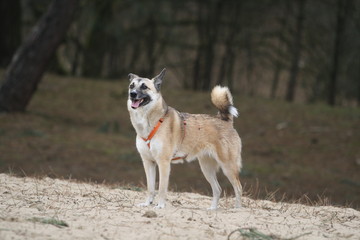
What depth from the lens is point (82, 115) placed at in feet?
65.4

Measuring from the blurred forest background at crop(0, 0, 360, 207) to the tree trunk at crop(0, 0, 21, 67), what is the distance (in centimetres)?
4

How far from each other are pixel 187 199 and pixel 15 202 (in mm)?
2849

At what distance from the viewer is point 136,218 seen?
6344 millimetres

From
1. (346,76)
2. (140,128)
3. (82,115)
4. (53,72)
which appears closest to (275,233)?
(140,128)

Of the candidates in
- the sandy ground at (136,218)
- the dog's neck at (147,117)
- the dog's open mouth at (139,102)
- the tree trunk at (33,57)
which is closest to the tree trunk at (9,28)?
the tree trunk at (33,57)

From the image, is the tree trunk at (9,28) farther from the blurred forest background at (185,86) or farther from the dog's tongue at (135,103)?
the dog's tongue at (135,103)

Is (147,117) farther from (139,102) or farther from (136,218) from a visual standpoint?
(136,218)

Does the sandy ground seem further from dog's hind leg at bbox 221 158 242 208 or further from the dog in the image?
the dog

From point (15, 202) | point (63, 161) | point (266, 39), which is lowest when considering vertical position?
point (63, 161)

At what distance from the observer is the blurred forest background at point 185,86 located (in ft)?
47.5

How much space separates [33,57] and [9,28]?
580 centimetres

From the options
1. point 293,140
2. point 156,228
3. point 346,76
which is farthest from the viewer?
point 346,76

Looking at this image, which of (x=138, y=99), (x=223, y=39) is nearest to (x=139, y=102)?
(x=138, y=99)

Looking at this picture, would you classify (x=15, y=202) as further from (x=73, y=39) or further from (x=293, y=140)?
(x=73, y=39)
